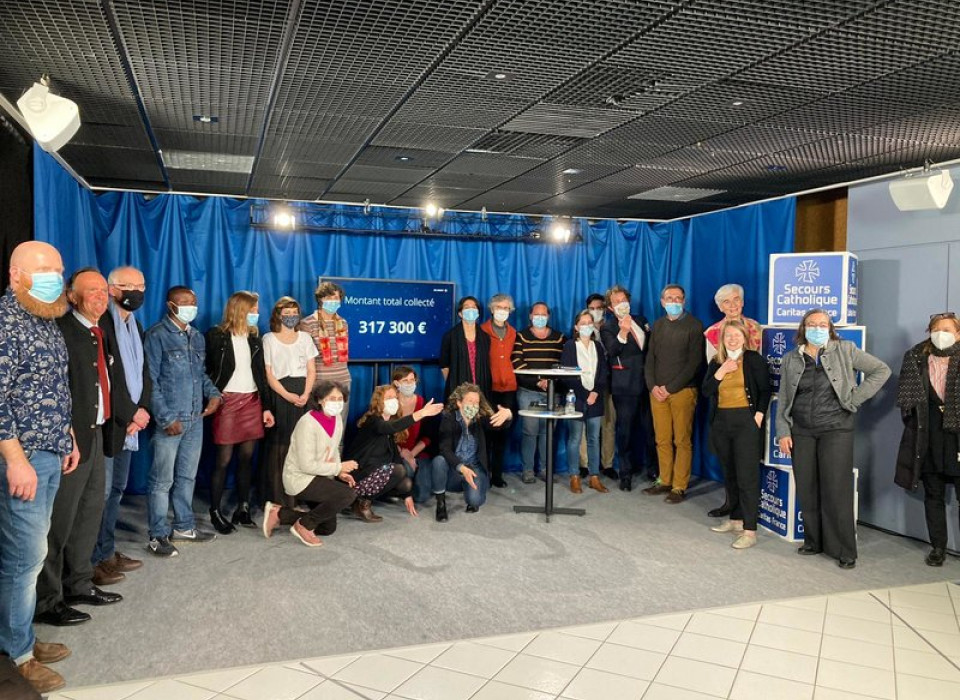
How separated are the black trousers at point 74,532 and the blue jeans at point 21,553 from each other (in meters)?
0.33

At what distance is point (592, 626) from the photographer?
3.57 metres

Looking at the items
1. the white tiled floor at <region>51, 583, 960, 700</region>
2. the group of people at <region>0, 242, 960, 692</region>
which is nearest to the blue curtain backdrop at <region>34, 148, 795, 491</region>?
the group of people at <region>0, 242, 960, 692</region>

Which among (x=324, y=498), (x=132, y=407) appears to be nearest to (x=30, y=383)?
(x=132, y=407)

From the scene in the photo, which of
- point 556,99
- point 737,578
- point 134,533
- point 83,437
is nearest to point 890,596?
point 737,578

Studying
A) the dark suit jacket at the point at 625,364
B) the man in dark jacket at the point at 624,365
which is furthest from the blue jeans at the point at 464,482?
the dark suit jacket at the point at 625,364

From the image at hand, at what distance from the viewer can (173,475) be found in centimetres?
469

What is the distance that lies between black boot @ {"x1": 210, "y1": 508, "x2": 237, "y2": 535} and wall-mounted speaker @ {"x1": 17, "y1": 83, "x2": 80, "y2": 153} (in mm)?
2597

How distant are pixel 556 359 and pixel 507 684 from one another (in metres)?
3.79

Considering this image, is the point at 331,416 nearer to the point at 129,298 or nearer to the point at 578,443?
the point at 129,298

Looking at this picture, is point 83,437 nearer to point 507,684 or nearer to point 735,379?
point 507,684

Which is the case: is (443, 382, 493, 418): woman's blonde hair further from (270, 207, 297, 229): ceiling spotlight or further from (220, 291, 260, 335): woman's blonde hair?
(270, 207, 297, 229): ceiling spotlight

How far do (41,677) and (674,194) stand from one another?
5.21m

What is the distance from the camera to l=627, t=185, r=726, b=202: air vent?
5980 millimetres

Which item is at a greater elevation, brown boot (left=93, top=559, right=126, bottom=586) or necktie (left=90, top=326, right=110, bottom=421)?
necktie (left=90, top=326, right=110, bottom=421)
